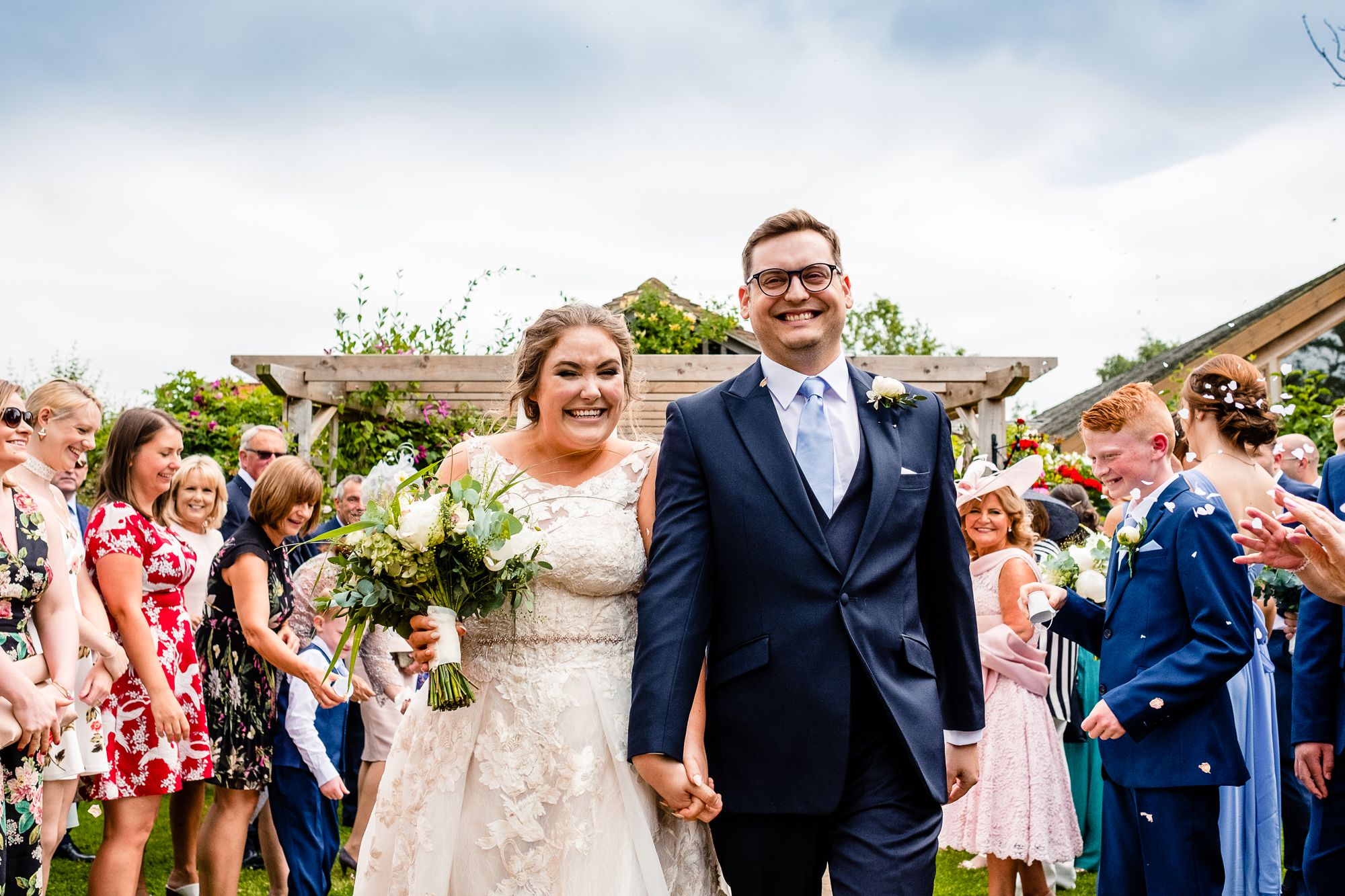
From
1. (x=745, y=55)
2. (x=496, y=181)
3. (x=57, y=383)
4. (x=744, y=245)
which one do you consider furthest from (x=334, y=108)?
→ (x=744, y=245)

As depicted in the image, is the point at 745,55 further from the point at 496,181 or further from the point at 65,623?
the point at 65,623

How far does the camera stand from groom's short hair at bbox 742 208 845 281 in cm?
310

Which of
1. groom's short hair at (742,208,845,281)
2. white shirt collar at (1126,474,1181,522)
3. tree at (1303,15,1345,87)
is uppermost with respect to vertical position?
tree at (1303,15,1345,87)

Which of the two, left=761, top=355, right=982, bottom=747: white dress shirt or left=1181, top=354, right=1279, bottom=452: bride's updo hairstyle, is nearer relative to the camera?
left=761, top=355, right=982, bottom=747: white dress shirt

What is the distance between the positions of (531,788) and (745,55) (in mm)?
6839

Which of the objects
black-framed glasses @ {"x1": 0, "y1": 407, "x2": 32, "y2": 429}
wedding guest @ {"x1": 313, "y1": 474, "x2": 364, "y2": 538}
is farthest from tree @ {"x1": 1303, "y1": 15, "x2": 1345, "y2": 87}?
wedding guest @ {"x1": 313, "y1": 474, "x2": 364, "y2": 538}

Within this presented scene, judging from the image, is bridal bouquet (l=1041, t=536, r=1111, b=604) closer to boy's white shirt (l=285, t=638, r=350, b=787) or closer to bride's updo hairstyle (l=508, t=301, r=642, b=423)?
bride's updo hairstyle (l=508, t=301, r=642, b=423)

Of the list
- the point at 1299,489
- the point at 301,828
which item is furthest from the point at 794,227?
the point at 301,828

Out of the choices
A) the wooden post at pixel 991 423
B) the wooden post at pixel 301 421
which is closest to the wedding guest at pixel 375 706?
the wooden post at pixel 301 421

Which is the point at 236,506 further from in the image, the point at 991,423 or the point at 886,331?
A: the point at 886,331

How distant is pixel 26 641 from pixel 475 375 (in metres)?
6.65

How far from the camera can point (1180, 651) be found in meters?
3.41

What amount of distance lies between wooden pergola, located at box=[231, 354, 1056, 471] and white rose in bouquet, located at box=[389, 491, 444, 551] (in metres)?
6.53

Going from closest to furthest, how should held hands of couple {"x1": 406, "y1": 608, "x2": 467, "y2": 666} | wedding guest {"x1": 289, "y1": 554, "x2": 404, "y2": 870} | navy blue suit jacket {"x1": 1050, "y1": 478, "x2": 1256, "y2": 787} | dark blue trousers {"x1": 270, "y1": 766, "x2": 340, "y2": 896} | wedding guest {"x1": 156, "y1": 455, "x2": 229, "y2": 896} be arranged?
held hands of couple {"x1": 406, "y1": 608, "x2": 467, "y2": 666} < navy blue suit jacket {"x1": 1050, "y1": 478, "x2": 1256, "y2": 787} < dark blue trousers {"x1": 270, "y1": 766, "x2": 340, "y2": 896} < wedding guest {"x1": 156, "y1": 455, "x2": 229, "y2": 896} < wedding guest {"x1": 289, "y1": 554, "x2": 404, "y2": 870}
